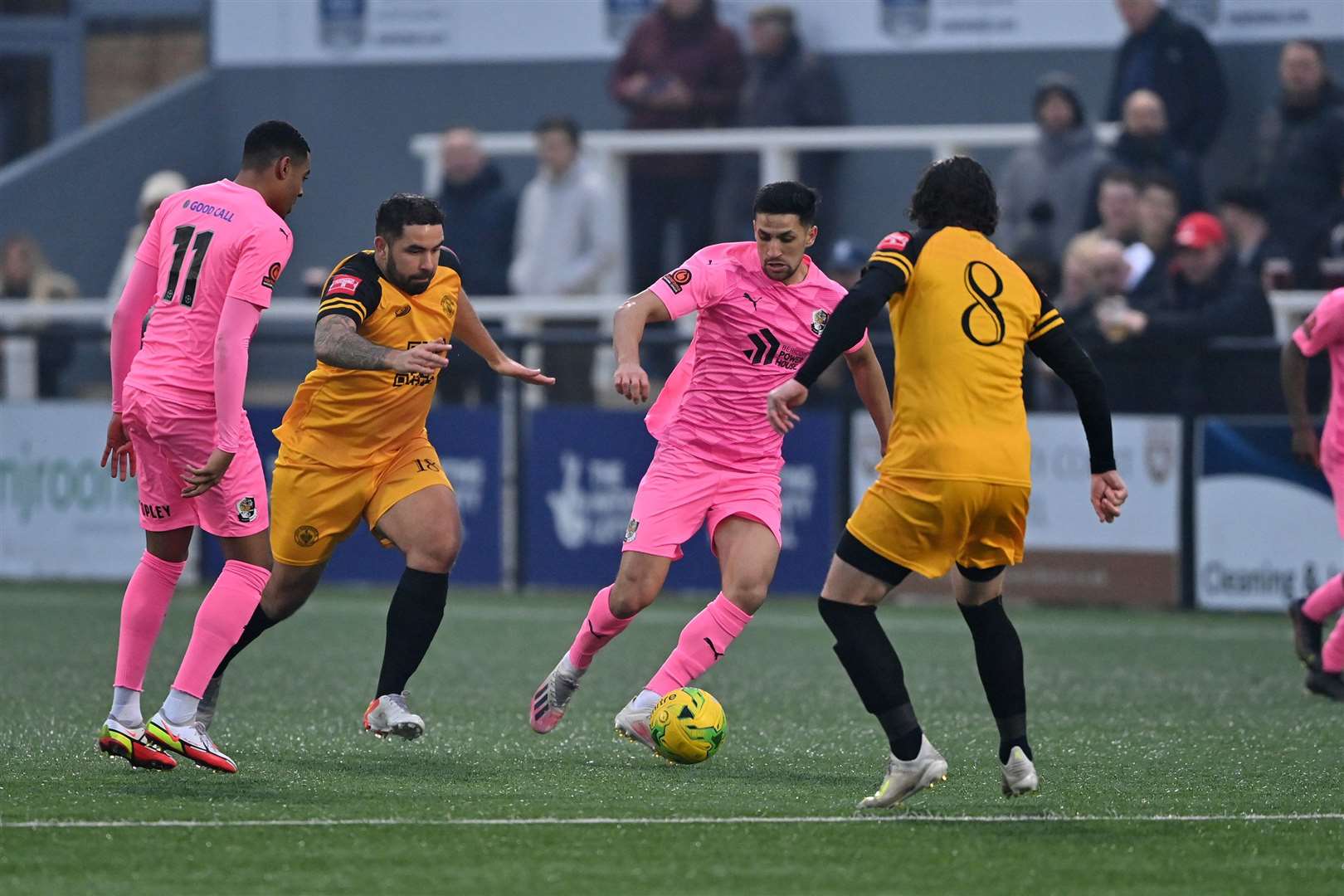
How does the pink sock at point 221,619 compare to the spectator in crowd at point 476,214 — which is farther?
the spectator in crowd at point 476,214

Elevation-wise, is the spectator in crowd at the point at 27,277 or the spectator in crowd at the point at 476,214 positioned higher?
the spectator in crowd at the point at 476,214

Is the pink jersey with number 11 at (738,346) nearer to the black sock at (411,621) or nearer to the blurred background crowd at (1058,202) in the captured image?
the black sock at (411,621)

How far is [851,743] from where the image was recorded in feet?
28.1

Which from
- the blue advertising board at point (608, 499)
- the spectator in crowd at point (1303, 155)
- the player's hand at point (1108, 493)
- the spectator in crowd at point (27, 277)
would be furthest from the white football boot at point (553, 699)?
the spectator in crowd at point (27, 277)

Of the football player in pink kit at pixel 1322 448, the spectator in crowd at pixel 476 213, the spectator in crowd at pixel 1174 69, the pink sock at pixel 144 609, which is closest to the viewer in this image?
the pink sock at pixel 144 609

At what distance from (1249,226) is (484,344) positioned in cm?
709

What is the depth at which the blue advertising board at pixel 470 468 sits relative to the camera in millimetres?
15102

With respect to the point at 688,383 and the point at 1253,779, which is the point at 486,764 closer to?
the point at 688,383

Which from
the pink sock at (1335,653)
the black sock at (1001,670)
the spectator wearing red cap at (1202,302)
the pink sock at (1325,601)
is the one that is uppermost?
the spectator wearing red cap at (1202,302)

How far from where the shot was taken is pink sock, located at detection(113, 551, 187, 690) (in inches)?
307

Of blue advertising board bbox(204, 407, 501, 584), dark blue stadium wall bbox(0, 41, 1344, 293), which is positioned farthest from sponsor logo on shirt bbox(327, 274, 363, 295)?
dark blue stadium wall bbox(0, 41, 1344, 293)

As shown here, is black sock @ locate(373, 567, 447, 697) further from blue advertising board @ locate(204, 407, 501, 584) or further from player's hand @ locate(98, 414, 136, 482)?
blue advertising board @ locate(204, 407, 501, 584)

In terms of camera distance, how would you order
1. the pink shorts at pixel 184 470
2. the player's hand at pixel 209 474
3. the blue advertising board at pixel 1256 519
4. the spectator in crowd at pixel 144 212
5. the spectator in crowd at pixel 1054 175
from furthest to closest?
the spectator in crowd at pixel 1054 175
the spectator in crowd at pixel 144 212
the blue advertising board at pixel 1256 519
the pink shorts at pixel 184 470
the player's hand at pixel 209 474

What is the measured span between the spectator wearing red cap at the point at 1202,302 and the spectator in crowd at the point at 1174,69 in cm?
142
